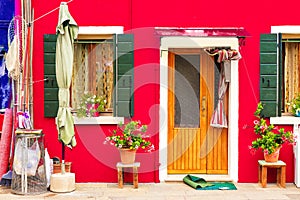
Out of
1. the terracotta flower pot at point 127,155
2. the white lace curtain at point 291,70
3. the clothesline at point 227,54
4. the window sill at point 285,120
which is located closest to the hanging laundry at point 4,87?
the terracotta flower pot at point 127,155

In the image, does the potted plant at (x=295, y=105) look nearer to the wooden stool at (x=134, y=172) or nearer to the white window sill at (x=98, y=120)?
the wooden stool at (x=134, y=172)

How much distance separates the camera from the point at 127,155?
31.4 feet

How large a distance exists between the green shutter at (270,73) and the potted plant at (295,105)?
35 cm

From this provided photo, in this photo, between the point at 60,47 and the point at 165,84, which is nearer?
the point at 60,47

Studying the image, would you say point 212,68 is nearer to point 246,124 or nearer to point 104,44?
point 246,124

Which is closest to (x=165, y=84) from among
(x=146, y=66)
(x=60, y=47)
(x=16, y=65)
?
(x=146, y=66)

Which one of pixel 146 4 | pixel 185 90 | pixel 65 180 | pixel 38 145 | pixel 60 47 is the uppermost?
pixel 146 4

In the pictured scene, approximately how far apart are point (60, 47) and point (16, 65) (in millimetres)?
926

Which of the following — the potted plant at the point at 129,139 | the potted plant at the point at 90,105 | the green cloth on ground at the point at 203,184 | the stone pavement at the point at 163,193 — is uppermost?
the potted plant at the point at 90,105

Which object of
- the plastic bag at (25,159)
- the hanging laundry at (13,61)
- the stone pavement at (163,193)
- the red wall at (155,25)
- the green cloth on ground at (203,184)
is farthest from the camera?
the red wall at (155,25)

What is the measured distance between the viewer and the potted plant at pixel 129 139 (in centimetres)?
955

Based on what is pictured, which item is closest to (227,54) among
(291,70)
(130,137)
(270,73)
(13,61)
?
(270,73)

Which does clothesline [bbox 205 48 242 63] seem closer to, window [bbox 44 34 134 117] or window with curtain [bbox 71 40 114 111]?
window [bbox 44 34 134 117]

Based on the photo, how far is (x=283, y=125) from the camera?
999 centimetres
